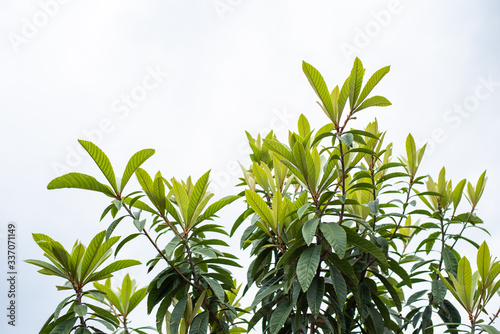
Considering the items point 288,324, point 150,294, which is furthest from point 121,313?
point 288,324

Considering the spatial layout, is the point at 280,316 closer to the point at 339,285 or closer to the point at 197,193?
the point at 339,285

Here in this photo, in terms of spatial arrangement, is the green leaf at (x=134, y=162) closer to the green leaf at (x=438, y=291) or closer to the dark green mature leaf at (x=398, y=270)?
the dark green mature leaf at (x=398, y=270)

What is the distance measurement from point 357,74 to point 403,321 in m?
1.82

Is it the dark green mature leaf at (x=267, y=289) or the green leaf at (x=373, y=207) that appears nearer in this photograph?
the dark green mature leaf at (x=267, y=289)

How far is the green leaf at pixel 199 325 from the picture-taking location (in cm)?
248

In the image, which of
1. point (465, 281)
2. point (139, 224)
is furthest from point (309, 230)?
point (465, 281)

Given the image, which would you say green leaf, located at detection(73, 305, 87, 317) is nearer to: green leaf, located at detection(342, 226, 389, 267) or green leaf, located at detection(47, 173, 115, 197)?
green leaf, located at detection(47, 173, 115, 197)

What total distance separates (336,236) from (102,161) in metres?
1.24

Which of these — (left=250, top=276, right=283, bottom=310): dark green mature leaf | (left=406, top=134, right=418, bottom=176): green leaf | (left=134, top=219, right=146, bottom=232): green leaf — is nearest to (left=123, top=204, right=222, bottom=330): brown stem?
(left=134, top=219, right=146, bottom=232): green leaf

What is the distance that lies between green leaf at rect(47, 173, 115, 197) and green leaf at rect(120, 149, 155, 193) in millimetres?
91

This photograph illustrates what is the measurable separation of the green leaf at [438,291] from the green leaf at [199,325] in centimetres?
136

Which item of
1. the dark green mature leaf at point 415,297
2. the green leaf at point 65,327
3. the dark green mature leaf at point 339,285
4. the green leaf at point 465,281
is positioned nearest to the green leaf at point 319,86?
the dark green mature leaf at point 339,285

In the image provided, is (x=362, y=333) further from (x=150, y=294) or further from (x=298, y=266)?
(x=150, y=294)

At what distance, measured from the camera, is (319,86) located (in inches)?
88.4
